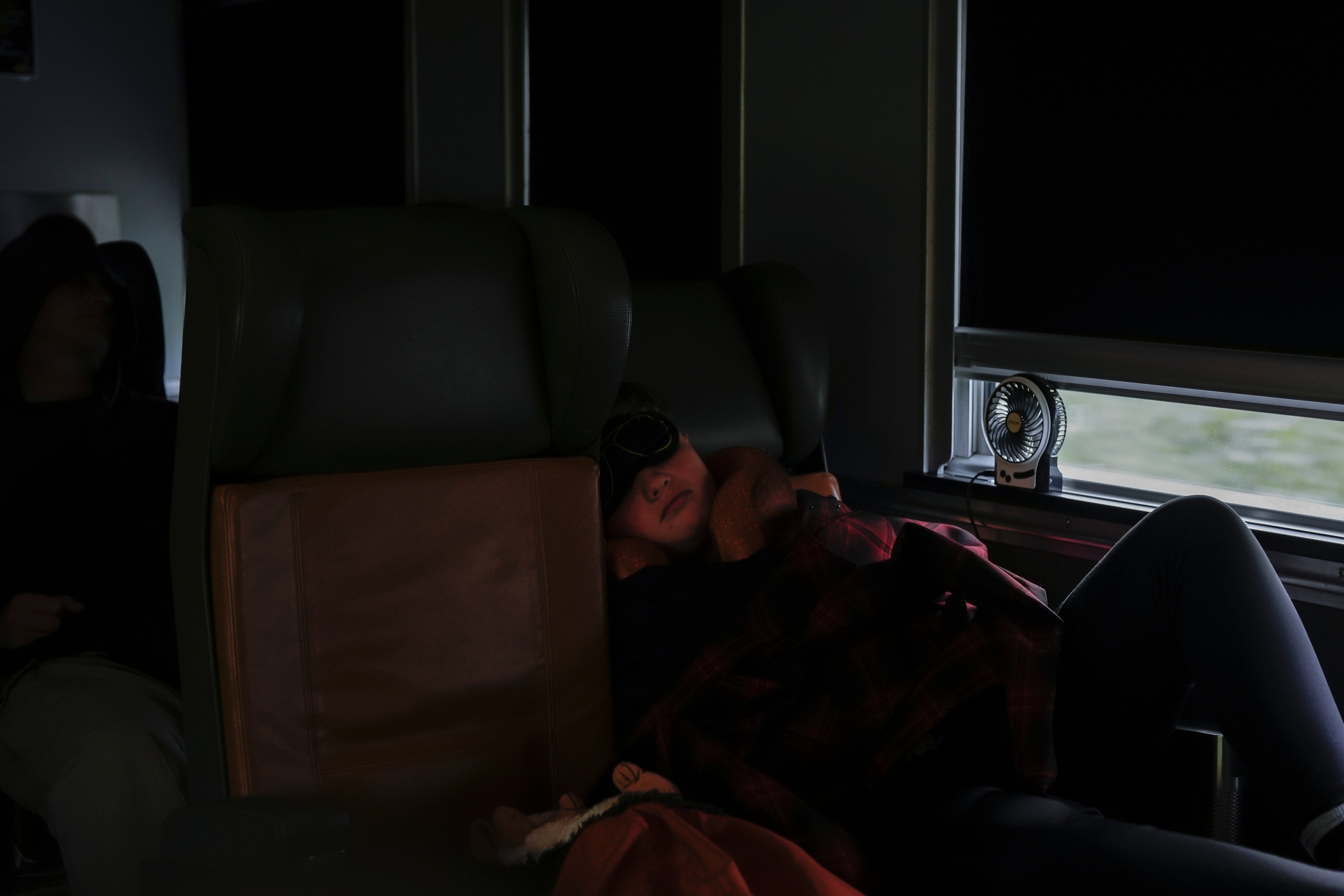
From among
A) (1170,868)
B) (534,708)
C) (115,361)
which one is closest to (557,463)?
(534,708)

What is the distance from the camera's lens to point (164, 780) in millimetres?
1839

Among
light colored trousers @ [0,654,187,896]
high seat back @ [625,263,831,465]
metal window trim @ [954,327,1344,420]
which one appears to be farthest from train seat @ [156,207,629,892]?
metal window trim @ [954,327,1344,420]

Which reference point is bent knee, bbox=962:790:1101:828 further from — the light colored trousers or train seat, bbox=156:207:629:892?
the light colored trousers

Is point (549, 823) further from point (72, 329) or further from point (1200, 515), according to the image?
point (72, 329)

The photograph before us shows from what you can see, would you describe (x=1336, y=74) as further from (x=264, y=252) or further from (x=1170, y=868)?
(x=264, y=252)

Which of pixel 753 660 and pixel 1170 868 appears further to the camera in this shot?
pixel 753 660

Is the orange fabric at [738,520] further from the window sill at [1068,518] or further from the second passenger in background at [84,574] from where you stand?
the second passenger in background at [84,574]

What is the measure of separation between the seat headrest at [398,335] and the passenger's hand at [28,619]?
0.82 meters

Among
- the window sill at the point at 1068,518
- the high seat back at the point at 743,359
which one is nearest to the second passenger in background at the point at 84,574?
the high seat back at the point at 743,359

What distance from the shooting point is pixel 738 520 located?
1.71m

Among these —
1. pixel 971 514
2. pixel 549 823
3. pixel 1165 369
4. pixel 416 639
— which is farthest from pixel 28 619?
pixel 1165 369

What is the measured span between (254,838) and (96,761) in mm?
853

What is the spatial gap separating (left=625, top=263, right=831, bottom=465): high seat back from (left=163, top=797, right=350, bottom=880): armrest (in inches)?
42.6

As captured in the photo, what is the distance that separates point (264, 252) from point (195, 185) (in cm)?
337
